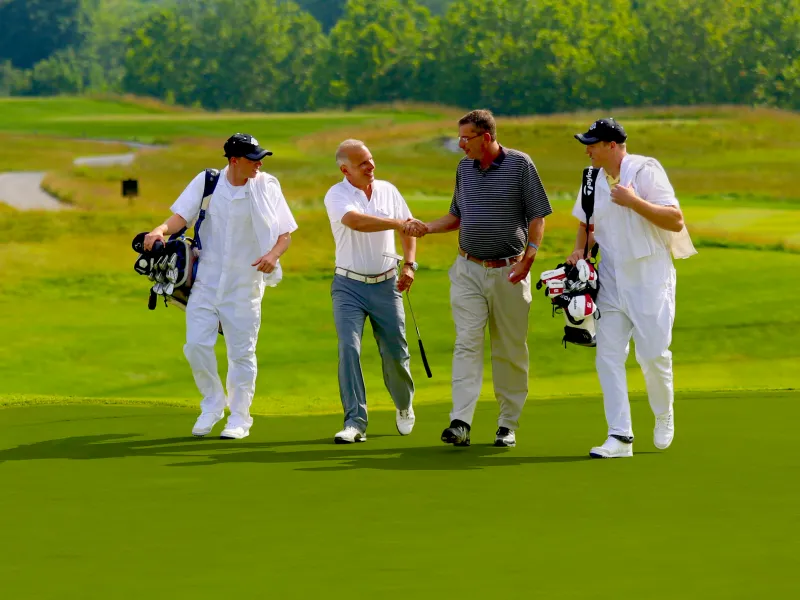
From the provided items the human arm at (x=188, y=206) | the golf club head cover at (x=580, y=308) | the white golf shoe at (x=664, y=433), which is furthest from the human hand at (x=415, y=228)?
the white golf shoe at (x=664, y=433)

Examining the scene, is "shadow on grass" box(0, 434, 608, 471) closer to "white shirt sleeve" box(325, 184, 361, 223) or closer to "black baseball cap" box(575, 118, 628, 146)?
"white shirt sleeve" box(325, 184, 361, 223)

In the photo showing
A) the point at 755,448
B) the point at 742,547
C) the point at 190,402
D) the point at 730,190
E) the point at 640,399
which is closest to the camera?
the point at 742,547

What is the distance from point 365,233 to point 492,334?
102 centimetres

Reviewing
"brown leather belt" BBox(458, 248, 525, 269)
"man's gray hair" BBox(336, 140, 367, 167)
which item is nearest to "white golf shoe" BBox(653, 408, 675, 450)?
"brown leather belt" BBox(458, 248, 525, 269)

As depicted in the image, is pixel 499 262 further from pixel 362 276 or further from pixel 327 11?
pixel 327 11

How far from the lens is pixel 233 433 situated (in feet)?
32.7

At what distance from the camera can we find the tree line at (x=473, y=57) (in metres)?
96.8

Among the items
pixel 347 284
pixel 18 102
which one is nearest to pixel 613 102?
pixel 18 102

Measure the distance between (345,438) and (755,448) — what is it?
2419 millimetres

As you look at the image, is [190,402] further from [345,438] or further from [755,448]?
[755,448]

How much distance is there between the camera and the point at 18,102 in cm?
10288

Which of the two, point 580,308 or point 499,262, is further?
point 499,262

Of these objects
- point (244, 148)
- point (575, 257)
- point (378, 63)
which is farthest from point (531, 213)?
point (378, 63)

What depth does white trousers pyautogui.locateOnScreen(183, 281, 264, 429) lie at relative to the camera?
10.2 meters
